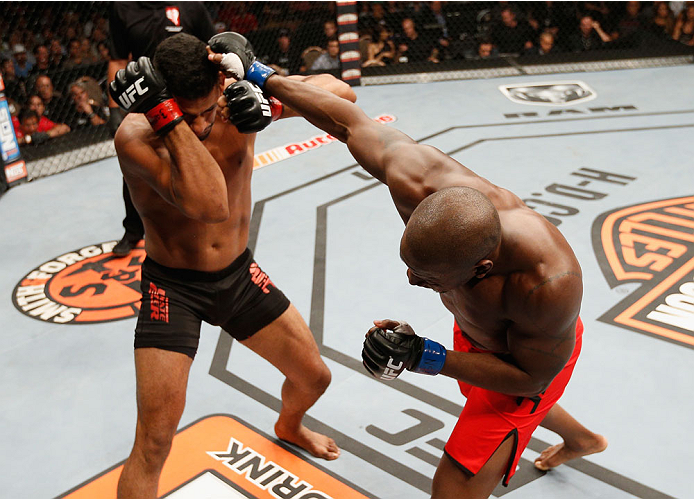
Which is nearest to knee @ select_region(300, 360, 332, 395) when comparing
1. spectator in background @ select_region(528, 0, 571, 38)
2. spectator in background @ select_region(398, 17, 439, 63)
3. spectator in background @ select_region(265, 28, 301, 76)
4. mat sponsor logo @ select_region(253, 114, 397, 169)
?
mat sponsor logo @ select_region(253, 114, 397, 169)

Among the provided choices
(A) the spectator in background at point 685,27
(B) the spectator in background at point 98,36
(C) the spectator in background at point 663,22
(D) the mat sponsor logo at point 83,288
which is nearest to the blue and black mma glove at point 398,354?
(D) the mat sponsor logo at point 83,288

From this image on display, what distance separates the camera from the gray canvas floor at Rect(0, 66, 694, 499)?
2.69m

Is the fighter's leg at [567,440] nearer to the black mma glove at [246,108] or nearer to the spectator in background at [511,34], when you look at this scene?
the black mma glove at [246,108]

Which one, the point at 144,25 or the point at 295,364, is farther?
the point at 144,25

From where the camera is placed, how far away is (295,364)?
8.27 ft

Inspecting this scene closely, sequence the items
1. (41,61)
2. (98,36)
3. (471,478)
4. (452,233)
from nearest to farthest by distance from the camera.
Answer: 1. (452,233)
2. (471,478)
3. (41,61)
4. (98,36)

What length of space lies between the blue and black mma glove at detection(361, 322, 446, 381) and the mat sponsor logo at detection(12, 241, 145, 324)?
2362 mm

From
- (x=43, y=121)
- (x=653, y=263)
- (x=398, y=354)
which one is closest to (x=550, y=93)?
(x=653, y=263)

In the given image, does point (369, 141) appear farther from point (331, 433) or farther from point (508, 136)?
point (508, 136)

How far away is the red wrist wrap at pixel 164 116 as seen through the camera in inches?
80.5

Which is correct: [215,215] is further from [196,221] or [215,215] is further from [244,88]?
[244,88]

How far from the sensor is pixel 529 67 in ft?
26.7

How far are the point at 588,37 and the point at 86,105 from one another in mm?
5900

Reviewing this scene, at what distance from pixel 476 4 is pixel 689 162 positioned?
14.6 feet
